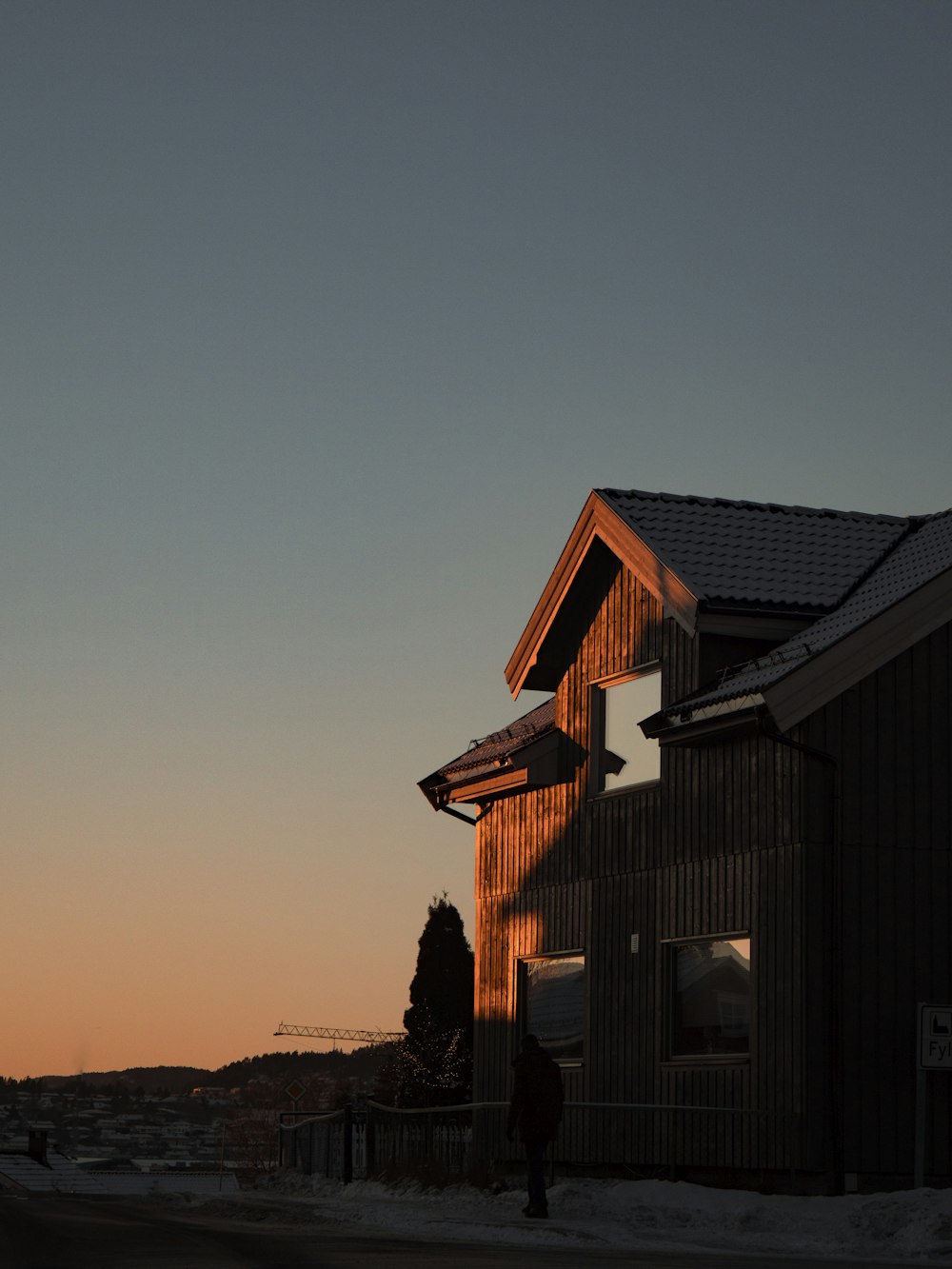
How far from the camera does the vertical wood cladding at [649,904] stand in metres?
20.4

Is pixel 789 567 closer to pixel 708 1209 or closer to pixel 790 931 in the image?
pixel 790 931

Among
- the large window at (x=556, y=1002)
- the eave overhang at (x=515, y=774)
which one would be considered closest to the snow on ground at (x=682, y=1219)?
the large window at (x=556, y=1002)

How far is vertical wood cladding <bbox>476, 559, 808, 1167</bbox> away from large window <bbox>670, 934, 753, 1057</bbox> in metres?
0.17

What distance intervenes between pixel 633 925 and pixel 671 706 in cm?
279

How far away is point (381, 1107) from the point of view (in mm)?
26328

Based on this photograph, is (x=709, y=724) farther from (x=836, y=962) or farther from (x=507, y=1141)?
(x=507, y=1141)

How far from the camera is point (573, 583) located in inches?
985

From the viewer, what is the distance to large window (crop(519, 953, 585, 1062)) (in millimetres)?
24422

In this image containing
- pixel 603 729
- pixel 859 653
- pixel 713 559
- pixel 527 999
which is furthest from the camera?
pixel 527 999

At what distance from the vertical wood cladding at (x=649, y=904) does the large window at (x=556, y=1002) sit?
217 mm

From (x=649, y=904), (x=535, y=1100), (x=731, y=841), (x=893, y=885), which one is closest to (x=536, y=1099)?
(x=535, y=1100)

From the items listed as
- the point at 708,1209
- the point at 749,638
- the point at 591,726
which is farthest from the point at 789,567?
the point at 708,1209

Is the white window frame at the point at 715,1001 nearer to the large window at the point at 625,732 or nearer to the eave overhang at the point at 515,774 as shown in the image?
the large window at the point at 625,732

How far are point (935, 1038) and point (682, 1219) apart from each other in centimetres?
297
